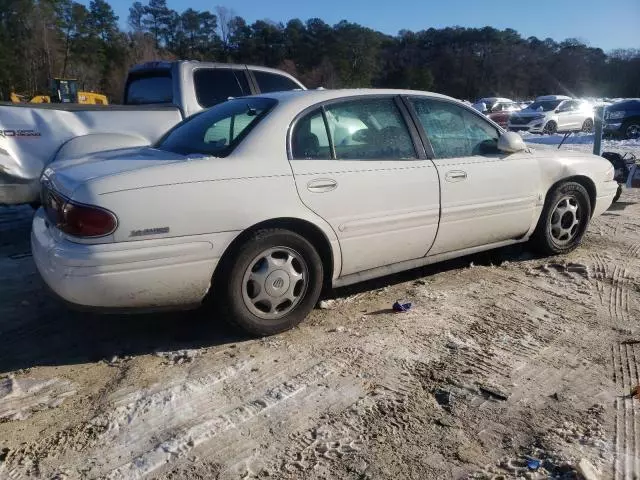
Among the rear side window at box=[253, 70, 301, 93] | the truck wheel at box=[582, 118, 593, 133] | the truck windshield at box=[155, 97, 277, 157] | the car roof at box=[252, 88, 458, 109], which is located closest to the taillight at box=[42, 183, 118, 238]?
the truck windshield at box=[155, 97, 277, 157]

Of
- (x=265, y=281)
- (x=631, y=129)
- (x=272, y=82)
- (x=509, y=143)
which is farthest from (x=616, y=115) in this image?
(x=265, y=281)

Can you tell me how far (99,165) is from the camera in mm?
3203

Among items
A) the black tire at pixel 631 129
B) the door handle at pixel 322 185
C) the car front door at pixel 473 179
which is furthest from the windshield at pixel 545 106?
the door handle at pixel 322 185

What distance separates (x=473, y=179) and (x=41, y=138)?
12.9 feet

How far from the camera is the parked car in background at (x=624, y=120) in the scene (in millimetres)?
17781

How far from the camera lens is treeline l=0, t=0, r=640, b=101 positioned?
5400 centimetres

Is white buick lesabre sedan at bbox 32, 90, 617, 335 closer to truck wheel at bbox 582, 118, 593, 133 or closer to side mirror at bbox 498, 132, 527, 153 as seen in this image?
side mirror at bbox 498, 132, 527, 153

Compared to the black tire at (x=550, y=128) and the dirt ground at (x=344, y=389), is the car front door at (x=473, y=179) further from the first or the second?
the black tire at (x=550, y=128)

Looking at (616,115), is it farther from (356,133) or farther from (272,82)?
(356,133)

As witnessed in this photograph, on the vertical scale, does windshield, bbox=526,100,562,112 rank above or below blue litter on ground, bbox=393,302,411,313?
above

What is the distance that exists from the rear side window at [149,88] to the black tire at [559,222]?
4.28 m

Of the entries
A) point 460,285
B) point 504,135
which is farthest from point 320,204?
point 504,135

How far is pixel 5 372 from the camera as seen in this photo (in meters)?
3.05

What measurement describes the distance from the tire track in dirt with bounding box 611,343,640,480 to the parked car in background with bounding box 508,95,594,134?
20.0m
